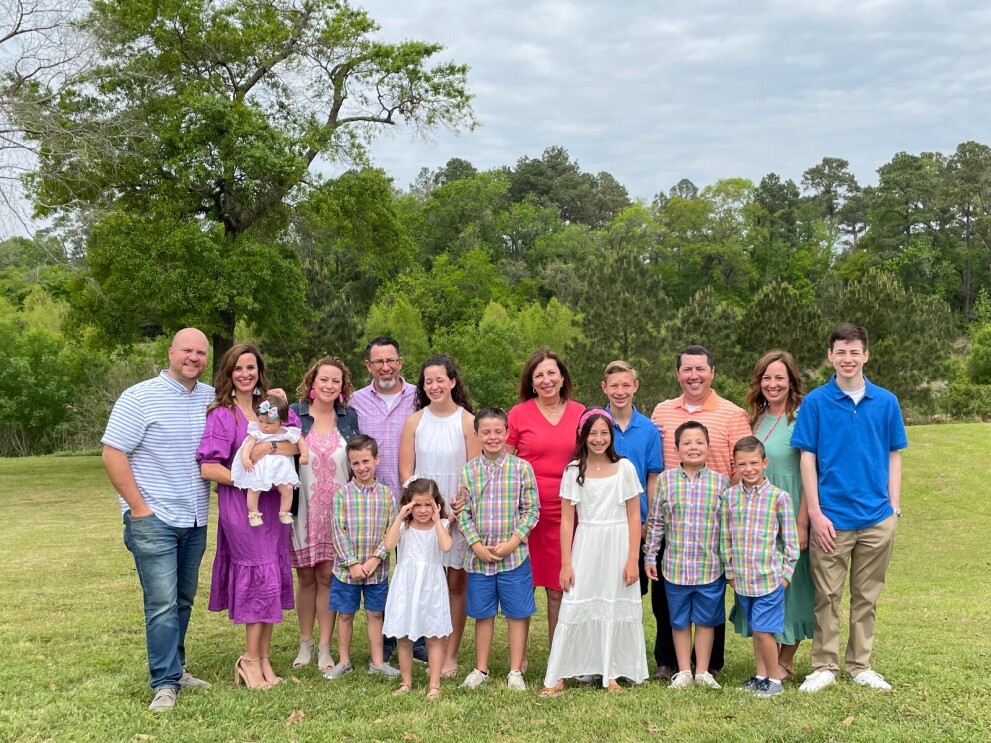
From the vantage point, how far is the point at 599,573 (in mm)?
4875

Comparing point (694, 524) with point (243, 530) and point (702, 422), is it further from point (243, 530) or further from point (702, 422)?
point (243, 530)

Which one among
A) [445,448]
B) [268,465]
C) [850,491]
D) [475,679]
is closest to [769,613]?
[850,491]

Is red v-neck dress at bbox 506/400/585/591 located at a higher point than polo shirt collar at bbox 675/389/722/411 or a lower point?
lower

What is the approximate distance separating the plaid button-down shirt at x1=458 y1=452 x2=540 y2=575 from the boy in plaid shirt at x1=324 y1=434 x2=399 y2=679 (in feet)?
1.75

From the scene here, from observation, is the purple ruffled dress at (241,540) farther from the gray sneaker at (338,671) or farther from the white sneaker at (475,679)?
the white sneaker at (475,679)

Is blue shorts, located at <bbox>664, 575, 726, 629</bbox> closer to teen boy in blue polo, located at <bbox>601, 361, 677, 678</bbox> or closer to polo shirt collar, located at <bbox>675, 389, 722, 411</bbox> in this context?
teen boy in blue polo, located at <bbox>601, 361, 677, 678</bbox>

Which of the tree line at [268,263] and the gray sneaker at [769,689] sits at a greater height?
the tree line at [268,263]

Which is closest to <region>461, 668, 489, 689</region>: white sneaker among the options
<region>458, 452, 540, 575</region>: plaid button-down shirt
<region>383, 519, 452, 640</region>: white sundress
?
<region>383, 519, 452, 640</region>: white sundress

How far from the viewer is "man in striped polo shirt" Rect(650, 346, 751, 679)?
16.5 feet

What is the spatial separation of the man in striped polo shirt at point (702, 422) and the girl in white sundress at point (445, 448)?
123 centimetres

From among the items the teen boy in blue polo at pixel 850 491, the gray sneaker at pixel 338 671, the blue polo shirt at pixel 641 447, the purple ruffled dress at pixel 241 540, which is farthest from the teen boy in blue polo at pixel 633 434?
the purple ruffled dress at pixel 241 540

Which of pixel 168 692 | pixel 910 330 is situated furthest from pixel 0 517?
pixel 910 330

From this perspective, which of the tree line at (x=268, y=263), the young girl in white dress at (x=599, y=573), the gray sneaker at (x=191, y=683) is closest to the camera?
the young girl in white dress at (x=599, y=573)

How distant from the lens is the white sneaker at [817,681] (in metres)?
4.64
